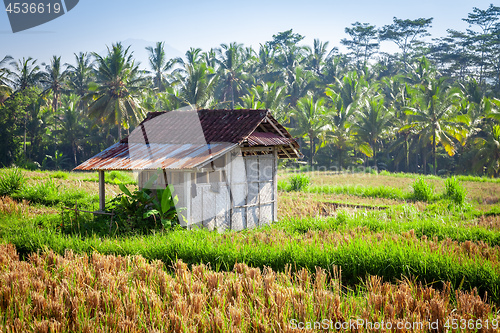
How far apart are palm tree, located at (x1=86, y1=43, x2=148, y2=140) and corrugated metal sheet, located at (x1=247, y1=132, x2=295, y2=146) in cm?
1781

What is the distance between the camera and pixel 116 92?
27109 millimetres

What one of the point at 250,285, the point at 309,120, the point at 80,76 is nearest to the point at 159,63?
the point at 80,76

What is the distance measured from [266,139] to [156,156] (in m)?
2.60

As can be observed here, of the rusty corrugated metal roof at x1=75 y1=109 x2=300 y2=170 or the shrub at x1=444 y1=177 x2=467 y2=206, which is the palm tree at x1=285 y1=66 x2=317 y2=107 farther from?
the rusty corrugated metal roof at x1=75 y1=109 x2=300 y2=170

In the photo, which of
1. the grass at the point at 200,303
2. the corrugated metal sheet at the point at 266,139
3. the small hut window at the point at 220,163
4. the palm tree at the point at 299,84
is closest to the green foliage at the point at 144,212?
the small hut window at the point at 220,163

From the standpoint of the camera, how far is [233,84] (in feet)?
128

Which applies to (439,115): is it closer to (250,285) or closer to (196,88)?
(196,88)

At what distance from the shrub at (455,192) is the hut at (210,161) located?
5675 millimetres

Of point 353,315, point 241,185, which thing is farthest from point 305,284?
point 241,185

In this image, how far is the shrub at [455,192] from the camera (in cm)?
1334

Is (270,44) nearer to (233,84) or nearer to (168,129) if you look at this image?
(233,84)

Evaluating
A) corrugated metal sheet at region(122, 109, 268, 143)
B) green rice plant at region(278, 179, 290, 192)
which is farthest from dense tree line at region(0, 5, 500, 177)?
corrugated metal sheet at region(122, 109, 268, 143)

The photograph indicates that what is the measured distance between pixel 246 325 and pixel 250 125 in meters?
6.74

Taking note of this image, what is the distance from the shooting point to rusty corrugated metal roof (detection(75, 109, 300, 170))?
8.91 m
